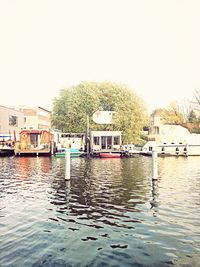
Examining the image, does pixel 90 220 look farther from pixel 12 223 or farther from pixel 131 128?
pixel 131 128

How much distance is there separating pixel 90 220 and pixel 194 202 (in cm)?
595

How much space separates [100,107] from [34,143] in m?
15.9

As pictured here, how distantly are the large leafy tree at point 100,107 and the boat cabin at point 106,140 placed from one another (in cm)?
374

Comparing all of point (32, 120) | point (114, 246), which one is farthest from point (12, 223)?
point (32, 120)

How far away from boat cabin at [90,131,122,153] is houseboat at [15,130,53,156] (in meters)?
8.26

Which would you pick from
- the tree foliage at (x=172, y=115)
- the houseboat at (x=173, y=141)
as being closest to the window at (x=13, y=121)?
the houseboat at (x=173, y=141)

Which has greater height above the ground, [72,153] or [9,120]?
[9,120]

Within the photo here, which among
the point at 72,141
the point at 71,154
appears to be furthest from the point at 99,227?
the point at 72,141

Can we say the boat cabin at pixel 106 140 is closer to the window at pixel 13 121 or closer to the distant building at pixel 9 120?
the distant building at pixel 9 120

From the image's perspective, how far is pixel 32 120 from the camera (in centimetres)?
11700

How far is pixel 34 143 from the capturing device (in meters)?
59.8

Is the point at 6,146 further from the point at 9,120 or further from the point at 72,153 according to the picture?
the point at 9,120

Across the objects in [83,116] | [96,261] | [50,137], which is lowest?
[96,261]

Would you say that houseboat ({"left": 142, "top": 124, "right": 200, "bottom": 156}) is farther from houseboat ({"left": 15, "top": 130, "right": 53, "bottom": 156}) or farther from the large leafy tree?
houseboat ({"left": 15, "top": 130, "right": 53, "bottom": 156})
